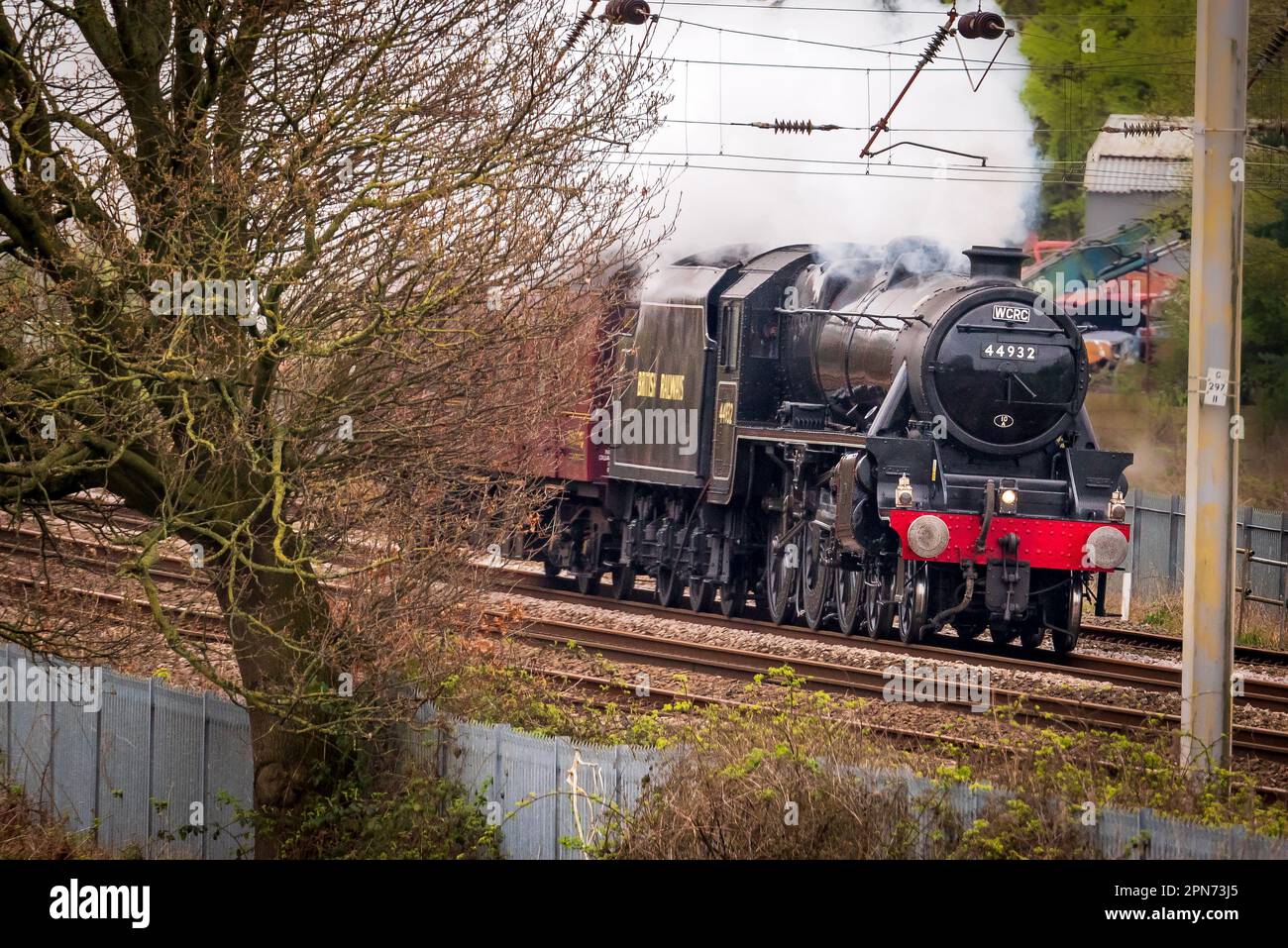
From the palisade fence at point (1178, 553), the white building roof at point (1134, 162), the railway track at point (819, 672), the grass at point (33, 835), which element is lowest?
the grass at point (33, 835)

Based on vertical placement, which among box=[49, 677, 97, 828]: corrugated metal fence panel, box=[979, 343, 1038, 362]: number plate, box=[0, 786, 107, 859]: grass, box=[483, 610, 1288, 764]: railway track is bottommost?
box=[0, 786, 107, 859]: grass

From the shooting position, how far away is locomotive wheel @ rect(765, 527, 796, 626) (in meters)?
16.6

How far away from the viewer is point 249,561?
28.5 feet

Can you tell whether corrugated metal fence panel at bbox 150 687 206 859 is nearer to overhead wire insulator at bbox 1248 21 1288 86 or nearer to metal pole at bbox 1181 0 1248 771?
metal pole at bbox 1181 0 1248 771

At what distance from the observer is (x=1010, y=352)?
14.4 meters

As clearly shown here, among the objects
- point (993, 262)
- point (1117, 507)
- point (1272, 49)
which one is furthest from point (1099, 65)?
point (1117, 507)

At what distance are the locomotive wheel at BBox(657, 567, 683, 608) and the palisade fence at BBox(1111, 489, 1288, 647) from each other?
5.39 metres

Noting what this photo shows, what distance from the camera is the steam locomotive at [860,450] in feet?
46.4

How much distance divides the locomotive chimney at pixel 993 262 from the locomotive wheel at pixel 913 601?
115 inches

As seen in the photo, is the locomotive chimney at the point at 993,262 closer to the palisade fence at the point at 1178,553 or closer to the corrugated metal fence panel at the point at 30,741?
the palisade fence at the point at 1178,553

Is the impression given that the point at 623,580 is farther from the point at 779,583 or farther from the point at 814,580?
the point at 814,580

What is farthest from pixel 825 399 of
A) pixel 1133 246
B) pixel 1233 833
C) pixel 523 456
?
pixel 1133 246

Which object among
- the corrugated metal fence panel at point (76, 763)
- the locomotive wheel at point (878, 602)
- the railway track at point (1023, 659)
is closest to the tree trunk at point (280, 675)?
the corrugated metal fence panel at point (76, 763)

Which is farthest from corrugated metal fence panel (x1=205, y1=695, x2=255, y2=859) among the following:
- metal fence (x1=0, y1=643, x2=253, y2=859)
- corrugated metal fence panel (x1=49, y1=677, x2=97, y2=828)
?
corrugated metal fence panel (x1=49, y1=677, x2=97, y2=828)
